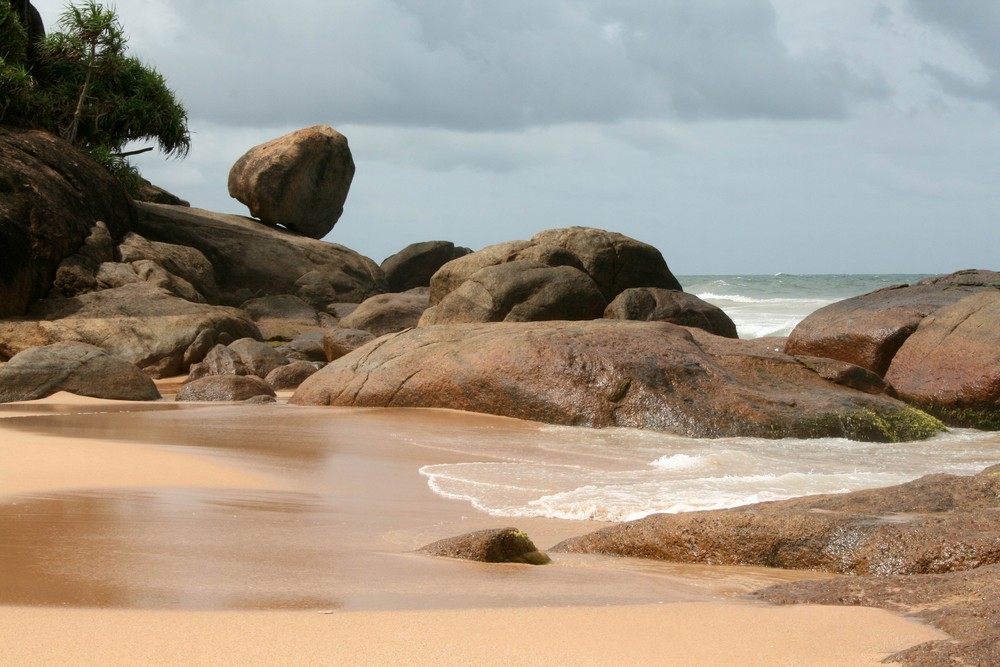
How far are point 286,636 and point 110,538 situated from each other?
1.64 m

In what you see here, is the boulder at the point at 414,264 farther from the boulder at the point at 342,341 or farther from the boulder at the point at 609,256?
the boulder at the point at 342,341

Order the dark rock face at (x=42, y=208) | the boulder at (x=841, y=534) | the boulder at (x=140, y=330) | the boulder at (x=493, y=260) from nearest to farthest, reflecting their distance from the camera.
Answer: the boulder at (x=841, y=534) → the boulder at (x=140, y=330) → the boulder at (x=493, y=260) → the dark rock face at (x=42, y=208)

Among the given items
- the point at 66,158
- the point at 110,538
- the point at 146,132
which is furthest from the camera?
the point at 146,132

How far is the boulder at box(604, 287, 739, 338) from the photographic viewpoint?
679 inches

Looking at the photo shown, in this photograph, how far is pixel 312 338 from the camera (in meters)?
20.4

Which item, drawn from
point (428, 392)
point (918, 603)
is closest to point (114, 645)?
point (918, 603)

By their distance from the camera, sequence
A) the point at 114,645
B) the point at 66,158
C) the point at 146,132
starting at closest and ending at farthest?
the point at 114,645, the point at 66,158, the point at 146,132

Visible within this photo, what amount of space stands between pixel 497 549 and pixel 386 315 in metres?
17.3

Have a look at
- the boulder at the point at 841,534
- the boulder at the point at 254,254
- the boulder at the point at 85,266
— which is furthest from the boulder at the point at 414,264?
the boulder at the point at 841,534

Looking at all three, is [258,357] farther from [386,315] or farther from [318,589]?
[318,589]

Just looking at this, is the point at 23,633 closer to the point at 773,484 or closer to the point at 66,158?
the point at 773,484

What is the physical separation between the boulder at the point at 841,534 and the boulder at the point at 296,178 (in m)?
28.0

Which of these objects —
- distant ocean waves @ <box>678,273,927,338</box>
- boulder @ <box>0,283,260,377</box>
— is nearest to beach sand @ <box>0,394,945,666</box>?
boulder @ <box>0,283,260,377</box>

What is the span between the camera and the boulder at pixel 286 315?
23.9 meters
